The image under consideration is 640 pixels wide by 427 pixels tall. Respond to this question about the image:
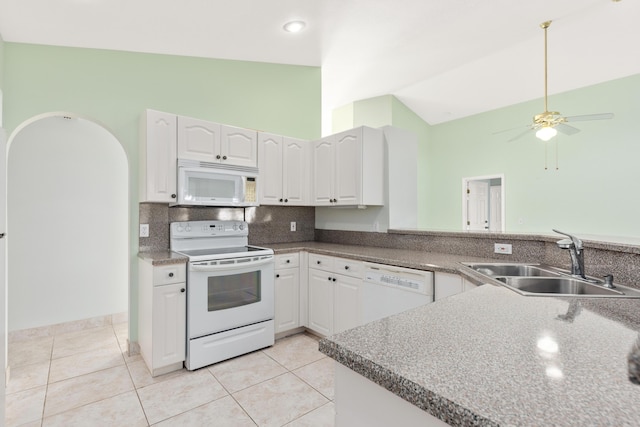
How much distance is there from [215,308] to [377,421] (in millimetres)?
2050

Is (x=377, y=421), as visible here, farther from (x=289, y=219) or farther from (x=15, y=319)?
(x=15, y=319)

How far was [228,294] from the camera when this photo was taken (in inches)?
103

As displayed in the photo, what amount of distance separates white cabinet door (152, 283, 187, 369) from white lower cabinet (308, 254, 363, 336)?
1.18 meters

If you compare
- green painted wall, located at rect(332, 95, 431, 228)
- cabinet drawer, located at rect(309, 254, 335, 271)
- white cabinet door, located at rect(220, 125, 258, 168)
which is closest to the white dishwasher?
cabinet drawer, located at rect(309, 254, 335, 271)

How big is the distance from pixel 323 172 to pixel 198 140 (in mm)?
1318

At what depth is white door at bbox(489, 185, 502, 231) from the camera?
6.51m

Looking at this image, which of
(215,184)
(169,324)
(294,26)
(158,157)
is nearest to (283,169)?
(215,184)

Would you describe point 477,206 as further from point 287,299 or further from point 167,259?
point 167,259

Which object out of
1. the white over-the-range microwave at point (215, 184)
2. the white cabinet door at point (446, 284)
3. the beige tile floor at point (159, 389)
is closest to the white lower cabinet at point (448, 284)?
the white cabinet door at point (446, 284)

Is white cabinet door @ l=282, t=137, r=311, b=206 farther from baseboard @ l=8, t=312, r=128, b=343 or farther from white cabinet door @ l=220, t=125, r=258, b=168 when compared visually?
baseboard @ l=8, t=312, r=128, b=343

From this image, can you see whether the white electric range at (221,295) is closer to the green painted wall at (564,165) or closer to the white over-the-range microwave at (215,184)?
the white over-the-range microwave at (215,184)

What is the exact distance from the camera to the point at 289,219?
3783mm

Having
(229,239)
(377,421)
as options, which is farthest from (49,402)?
(377,421)

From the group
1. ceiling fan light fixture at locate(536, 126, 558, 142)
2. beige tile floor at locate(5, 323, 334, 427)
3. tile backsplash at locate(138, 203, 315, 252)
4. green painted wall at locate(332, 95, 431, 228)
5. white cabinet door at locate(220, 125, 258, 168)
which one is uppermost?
green painted wall at locate(332, 95, 431, 228)
